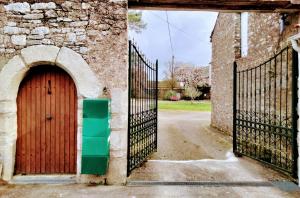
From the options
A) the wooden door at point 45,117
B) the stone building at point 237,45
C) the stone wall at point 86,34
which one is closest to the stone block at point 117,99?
the stone wall at point 86,34

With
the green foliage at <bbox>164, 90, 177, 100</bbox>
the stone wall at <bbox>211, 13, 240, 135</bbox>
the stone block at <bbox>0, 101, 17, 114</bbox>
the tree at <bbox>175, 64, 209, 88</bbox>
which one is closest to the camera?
the stone block at <bbox>0, 101, 17, 114</bbox>

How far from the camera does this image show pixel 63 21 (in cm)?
493

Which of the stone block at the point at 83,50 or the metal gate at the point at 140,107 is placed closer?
the stone block at the point at 83,50

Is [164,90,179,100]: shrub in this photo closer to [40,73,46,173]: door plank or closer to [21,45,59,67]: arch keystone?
[40,73,46,173]: door plank

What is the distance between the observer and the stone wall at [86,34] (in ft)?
16.1

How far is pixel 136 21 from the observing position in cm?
1492

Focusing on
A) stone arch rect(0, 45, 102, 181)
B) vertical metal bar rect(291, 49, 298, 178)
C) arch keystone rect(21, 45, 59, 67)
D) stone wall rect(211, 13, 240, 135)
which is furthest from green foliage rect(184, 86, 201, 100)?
arch keystone rect(21, 45, 59, 67)

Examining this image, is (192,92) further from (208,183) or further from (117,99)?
(117,99)

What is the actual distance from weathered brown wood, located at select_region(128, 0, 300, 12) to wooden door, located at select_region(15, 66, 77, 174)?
2.06 meters

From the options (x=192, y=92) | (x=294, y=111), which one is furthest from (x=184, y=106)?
(x=294, y=111)

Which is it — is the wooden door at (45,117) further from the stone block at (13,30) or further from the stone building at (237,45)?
the stone building at (237,45)

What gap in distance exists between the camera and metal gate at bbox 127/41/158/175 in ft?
18.0

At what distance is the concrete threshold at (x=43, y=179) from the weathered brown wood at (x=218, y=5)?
3421 mm

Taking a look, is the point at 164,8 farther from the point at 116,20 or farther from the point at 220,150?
the point at 220,150
